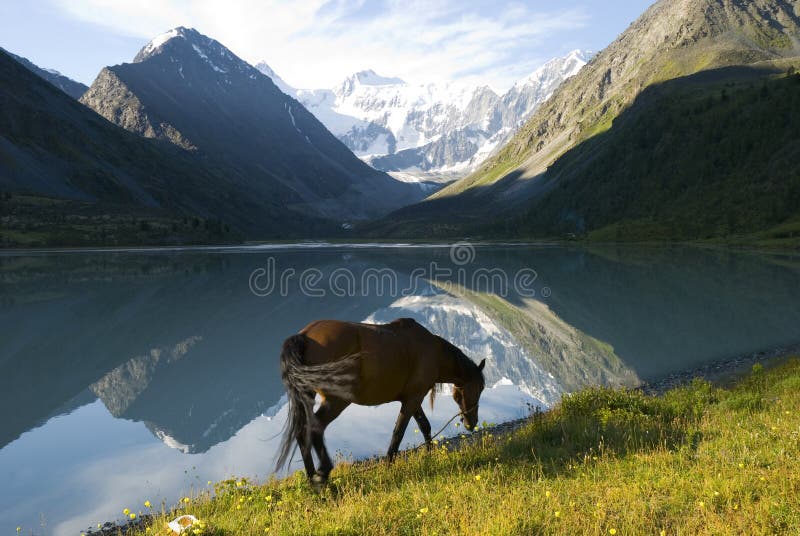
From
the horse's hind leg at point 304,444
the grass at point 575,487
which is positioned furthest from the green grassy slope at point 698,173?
the horse's hind leg at point 304,444

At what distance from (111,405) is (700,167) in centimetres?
17155

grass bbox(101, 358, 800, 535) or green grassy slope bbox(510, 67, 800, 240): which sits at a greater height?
green grassy slope bbox(510, 67, 800, 240)

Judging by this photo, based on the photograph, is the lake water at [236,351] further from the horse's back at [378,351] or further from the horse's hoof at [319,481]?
the horse's back at [378,351]

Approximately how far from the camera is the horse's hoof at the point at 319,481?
9.68 m

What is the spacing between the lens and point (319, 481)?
9.70 metres

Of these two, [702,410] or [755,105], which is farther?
[755,105]

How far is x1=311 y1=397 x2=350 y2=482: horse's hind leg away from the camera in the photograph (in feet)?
31.0

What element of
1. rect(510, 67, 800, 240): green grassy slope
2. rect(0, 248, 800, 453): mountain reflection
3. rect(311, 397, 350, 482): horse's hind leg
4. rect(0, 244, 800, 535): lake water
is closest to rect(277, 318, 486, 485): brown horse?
rect(311, 397, 350, 482): horse's hind leg

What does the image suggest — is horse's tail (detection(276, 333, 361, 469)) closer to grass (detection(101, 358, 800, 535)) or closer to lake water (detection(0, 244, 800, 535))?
grass (detection(101, 358, 800, 535))

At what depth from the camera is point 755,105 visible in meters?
159

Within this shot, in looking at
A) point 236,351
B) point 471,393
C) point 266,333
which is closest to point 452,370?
point 471,393

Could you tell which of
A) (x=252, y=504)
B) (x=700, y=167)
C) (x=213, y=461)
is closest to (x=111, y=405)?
(x=213, y=461)

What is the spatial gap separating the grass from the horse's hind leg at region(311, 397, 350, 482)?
1.39 ft

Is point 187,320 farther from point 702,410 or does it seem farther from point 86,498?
point 702,410
